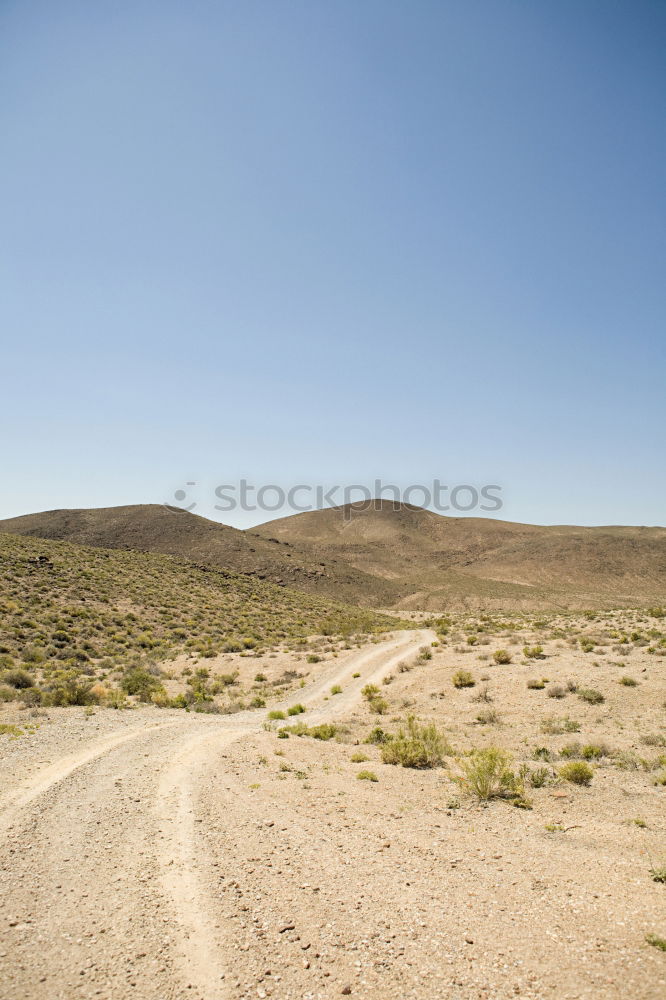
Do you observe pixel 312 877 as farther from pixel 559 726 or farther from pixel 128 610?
pixel 128 610

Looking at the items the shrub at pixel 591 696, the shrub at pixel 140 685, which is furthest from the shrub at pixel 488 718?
the shrub at pixel 140 685

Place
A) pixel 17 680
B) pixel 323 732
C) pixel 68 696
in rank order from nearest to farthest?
1. pixel 323 732
2. pixel 68 696
3. pixel 17 680

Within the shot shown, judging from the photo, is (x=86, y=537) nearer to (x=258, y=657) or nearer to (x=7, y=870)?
(x=258, y=657)

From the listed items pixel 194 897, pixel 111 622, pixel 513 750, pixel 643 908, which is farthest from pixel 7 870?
pixel 111 622

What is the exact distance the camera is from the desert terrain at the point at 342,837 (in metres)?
4.86

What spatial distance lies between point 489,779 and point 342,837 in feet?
11.2

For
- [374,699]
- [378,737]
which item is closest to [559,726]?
[378,737]

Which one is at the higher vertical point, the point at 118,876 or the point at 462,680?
the point at 118,876

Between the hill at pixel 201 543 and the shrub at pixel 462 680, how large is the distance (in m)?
55.7

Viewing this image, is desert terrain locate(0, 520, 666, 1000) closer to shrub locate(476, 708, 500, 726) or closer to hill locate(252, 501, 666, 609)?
shrub locate(476, 708, 500, 726)

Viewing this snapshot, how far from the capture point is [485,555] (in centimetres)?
11669

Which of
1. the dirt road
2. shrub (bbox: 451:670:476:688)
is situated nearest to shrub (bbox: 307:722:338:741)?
the dirt road

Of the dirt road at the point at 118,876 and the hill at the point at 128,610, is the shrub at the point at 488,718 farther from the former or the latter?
the hill at the point at 128,610

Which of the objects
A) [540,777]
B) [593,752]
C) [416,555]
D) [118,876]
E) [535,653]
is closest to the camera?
[118,876]
